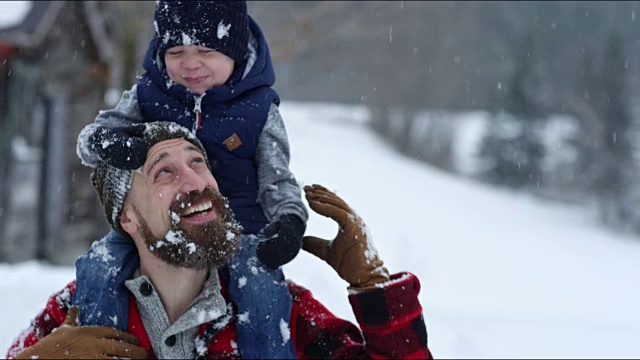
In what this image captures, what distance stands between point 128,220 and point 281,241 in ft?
1.98

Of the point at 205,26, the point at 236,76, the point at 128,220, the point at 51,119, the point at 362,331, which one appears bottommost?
the point at 362,331

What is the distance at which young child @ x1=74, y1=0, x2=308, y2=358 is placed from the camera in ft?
8.13

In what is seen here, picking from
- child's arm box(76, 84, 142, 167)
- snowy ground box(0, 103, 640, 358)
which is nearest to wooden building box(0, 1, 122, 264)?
snowy ground box(0, 103, 640, 358)

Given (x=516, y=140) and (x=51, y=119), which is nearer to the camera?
(x=51, y=119)

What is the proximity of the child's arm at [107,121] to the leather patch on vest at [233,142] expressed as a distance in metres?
0.37

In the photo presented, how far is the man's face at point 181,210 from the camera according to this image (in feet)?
8.00

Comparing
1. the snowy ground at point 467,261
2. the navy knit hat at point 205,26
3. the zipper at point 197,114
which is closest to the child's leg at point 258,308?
the zipper at point 197,114

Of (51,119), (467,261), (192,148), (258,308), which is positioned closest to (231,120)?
(192,148)

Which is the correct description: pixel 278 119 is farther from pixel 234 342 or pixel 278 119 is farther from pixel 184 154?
pixel 234 342

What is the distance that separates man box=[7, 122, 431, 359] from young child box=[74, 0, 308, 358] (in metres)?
0.05

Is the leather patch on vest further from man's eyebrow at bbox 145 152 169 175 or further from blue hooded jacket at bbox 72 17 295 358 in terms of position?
man's eyebrow at bbox 145 152 169 175

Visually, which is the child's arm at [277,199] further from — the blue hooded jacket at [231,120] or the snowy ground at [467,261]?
the snowy ground at [467,261]

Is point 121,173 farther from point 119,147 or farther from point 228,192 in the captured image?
point 228,192

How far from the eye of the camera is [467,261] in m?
15.7
